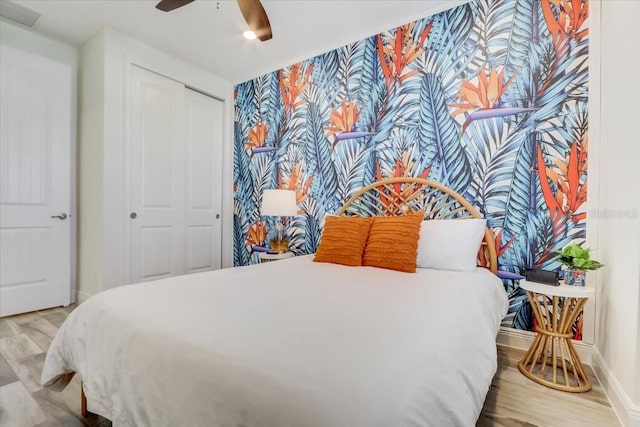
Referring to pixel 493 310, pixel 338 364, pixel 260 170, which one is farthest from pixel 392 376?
pixel 260 170

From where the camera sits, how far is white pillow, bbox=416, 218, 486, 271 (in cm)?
201

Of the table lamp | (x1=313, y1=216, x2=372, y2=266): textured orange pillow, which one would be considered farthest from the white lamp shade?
(x1=313, y1=216, x2=372, y2=266): textured orange pillow

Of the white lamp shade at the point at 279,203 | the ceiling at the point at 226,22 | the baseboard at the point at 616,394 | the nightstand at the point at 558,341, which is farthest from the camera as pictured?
the white lamp shade at the point at 279,203

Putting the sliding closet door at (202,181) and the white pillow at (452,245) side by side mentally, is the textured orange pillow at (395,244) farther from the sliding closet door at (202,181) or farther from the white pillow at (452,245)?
the sliding closet door at (202,181)

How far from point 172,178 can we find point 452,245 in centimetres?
294

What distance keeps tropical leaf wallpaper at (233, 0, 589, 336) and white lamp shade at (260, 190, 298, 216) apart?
260 millimetres

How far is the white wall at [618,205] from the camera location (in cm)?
134

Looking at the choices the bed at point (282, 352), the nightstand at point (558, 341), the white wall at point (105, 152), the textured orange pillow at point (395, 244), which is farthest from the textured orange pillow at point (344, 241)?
the white wall at point (105, 152)

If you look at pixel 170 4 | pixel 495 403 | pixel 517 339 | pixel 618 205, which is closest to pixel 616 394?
pixel 495 403

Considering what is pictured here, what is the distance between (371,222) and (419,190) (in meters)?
0.54

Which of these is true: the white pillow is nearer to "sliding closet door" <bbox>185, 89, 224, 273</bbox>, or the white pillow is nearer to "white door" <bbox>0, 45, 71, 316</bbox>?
"sliding closet door" <bbox>185, 89, 224, 273</bbox>

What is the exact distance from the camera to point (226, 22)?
2705 mm

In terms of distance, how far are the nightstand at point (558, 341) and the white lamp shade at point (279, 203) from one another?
78.8 inches

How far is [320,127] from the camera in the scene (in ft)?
10.3
